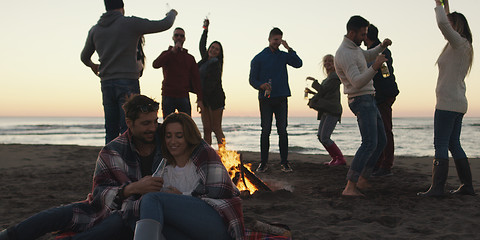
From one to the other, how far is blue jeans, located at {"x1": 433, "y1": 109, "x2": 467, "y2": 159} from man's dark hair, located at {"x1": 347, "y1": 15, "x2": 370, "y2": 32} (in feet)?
4.49

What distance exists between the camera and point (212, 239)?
8.29ft

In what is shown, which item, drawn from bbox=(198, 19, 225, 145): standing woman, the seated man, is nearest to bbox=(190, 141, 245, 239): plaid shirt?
the seated man

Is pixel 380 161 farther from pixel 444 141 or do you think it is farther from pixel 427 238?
pixel 427 238

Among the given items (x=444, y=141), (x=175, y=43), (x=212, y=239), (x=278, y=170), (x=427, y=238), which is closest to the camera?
(x=212, y=239)

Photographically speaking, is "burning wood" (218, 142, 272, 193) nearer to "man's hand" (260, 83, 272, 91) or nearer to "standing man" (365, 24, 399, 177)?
"man's hand" (260, 83, 272, 91)

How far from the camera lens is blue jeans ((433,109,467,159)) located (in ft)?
15.3

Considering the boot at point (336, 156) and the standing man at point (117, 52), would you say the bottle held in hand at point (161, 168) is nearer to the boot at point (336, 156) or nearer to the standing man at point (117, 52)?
the standing man at point (117, 52)

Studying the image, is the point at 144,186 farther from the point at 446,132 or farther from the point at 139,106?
the point at 446,132

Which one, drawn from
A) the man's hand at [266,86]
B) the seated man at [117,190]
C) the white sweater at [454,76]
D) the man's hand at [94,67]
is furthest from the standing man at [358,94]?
the man's hand at [94,67]

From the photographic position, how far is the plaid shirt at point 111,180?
2.64 m

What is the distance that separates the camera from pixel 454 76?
463 cm

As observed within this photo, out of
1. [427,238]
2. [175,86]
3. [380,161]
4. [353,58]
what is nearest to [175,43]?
[175,86]

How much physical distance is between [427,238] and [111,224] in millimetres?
2573

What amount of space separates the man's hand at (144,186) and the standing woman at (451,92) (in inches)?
143
